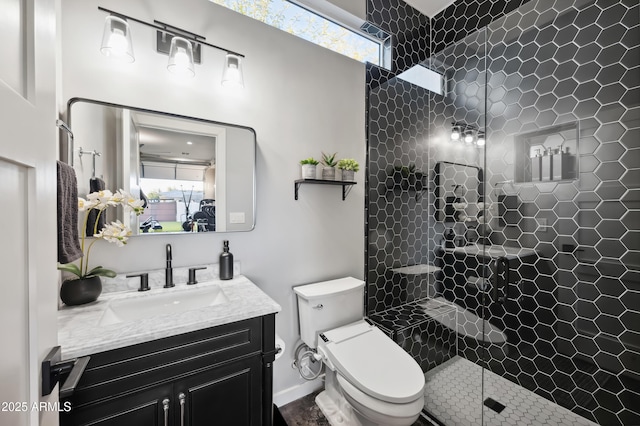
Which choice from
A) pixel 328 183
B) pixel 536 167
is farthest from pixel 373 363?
pixel 536 167

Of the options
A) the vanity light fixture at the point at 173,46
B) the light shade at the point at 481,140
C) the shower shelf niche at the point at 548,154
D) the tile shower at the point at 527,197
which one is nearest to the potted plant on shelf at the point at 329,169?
the tile shower at the point at 527,197

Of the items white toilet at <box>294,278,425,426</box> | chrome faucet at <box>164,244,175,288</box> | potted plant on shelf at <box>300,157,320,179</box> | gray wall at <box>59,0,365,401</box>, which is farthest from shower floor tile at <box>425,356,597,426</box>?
chrome faucet at <box>164,244,175,288</box>

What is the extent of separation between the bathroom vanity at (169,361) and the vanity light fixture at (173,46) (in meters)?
1.19

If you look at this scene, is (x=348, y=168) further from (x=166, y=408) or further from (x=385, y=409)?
(x=166, y=408)

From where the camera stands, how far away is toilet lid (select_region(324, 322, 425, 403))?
1274 mm

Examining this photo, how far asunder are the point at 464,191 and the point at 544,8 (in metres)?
1.16

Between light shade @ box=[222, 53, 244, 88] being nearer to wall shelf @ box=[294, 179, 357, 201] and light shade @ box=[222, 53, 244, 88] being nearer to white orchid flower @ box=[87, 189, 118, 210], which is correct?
wall shelf @ box=[294, 179, 357, 201]

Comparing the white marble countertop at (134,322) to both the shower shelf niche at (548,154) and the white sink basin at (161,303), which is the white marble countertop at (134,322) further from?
the shower shelf niche at (548,154)

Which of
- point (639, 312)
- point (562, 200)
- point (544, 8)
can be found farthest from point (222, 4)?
point (639, 312)

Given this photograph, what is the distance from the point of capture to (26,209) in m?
0.51

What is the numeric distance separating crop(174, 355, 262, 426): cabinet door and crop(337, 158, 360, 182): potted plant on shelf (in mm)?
1291

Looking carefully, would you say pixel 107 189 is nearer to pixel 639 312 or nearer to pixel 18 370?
pixel 18 370

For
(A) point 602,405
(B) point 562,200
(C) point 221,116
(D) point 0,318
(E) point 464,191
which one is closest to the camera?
(D) point 0,318

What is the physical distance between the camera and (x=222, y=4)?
1.71 meters
